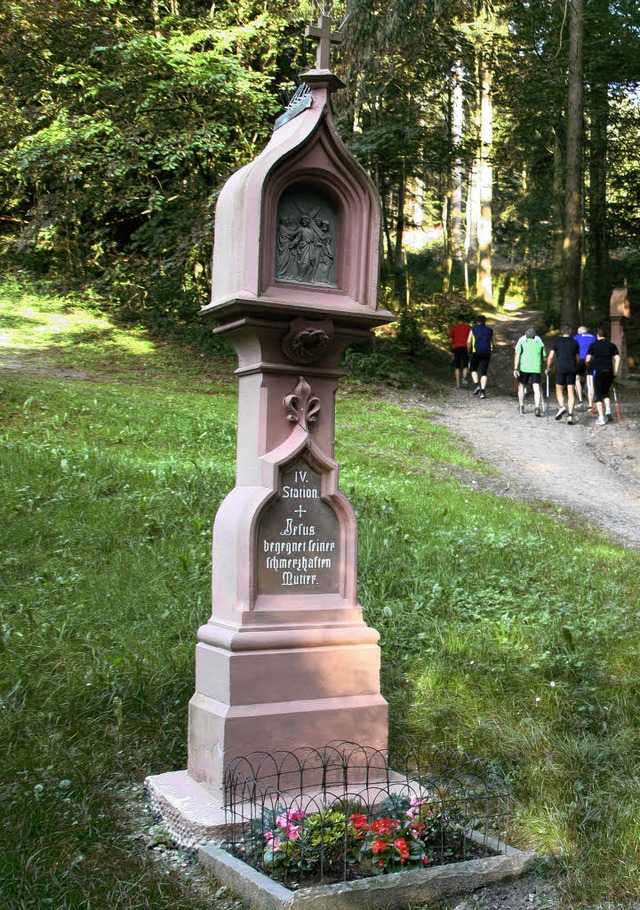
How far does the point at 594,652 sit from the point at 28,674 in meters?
3.76

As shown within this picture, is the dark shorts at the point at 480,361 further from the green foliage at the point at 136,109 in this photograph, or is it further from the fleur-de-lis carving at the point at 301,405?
the fleur-de-lis carving at the point at 301,405

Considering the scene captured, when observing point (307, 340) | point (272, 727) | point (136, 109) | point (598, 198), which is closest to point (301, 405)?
point (307, 340)

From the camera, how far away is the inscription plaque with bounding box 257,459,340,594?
5078 mm

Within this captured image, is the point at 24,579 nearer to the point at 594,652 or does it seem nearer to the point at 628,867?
the point at 594,652

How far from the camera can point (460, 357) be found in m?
24.4

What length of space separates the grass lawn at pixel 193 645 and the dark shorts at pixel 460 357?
11693mm

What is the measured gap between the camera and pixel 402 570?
822 cm

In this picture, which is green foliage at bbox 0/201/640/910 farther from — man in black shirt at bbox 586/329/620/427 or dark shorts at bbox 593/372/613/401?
dark shorts at bbox 593/372/613/401

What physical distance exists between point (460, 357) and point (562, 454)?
8070 mm

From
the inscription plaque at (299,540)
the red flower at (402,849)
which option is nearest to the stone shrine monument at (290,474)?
the inscription plaque at (299,540)

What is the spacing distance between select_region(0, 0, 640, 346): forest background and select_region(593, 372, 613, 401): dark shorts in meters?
4.23

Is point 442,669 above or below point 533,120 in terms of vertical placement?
below

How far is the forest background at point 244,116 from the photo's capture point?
2027 cm

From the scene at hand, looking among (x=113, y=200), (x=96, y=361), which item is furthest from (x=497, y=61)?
(x=96, y=361)
